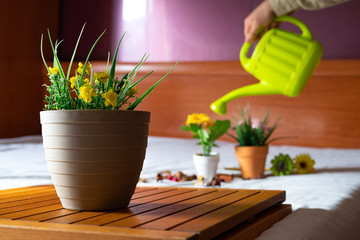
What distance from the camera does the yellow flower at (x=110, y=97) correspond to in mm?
659

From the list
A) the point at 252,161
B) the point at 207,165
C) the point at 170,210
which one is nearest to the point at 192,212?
the point at 170,210

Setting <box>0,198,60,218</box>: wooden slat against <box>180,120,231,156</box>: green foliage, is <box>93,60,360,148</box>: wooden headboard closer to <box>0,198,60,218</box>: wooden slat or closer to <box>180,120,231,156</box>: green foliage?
<box>180,120,231,156</box>: green foliage

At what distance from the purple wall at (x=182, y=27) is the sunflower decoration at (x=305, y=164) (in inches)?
47.9

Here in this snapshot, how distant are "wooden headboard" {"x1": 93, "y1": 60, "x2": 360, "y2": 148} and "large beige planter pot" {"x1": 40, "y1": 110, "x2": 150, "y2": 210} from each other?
202cm

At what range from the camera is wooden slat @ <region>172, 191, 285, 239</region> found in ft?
1.78

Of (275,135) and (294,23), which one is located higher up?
(294,23)

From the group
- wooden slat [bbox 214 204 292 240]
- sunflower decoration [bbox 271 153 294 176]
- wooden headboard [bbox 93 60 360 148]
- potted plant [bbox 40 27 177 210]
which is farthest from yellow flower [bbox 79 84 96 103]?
wooden headboard [bbox 93 60 360 148]

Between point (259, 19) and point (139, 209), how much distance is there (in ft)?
3.11

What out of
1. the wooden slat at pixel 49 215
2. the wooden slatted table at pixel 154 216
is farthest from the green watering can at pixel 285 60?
the wooden slat at pixel 49 215

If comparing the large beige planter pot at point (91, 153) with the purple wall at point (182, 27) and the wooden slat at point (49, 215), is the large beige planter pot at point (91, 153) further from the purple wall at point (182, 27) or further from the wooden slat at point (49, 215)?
the purple wall at point (182, 27)

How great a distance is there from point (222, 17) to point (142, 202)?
7.29ft

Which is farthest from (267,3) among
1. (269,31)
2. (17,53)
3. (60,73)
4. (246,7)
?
(17,53)

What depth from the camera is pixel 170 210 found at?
656 mm

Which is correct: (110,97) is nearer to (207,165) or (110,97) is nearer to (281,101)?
(207,165)
